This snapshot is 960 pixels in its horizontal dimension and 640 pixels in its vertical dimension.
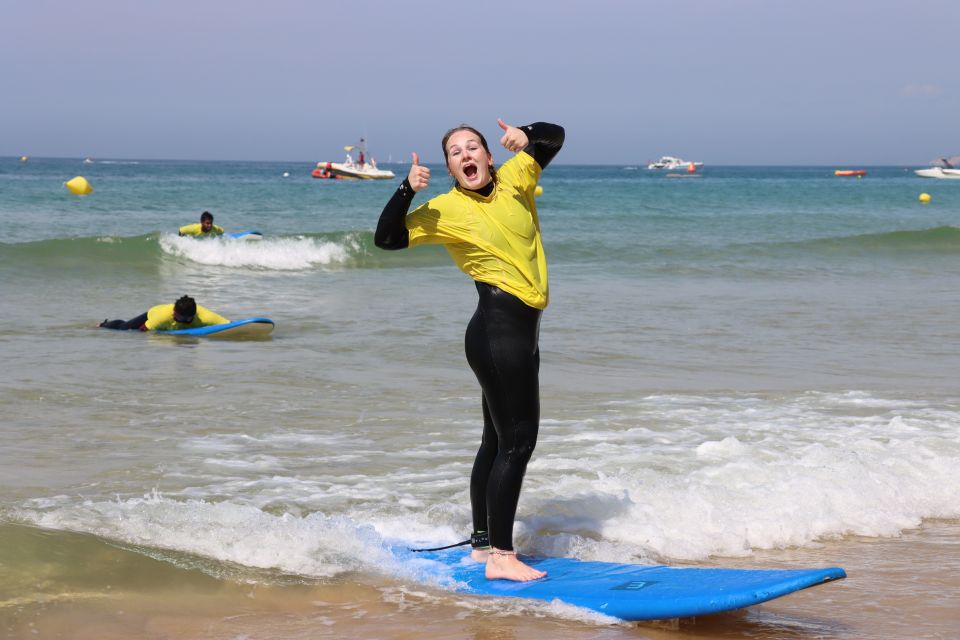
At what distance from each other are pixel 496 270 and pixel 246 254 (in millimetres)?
19838

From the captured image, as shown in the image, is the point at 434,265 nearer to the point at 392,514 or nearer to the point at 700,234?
the point at 700,234

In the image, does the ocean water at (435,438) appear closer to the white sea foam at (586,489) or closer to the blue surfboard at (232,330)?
the white sea foam at (586,489)

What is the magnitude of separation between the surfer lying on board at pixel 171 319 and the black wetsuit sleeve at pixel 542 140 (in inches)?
336

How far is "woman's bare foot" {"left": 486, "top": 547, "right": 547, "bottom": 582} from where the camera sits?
447 cm

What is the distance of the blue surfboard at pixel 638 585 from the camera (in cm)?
390

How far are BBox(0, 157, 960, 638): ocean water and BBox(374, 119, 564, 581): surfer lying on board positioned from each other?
0.64 meters

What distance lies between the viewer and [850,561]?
203 inches

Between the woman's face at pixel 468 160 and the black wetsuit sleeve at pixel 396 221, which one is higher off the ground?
the woman's face at pixel 468 160

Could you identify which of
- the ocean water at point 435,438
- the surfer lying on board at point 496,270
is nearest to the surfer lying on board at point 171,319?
the ocean water at point 435,438

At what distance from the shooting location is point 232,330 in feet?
40.9

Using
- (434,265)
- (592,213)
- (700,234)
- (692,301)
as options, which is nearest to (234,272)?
(434,265)

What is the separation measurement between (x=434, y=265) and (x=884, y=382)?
14.1 m

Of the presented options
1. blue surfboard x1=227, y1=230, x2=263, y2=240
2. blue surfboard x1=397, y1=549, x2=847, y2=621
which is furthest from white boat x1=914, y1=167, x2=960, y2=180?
blue surfboard x1=397, y1=549, x2=847, y2=621

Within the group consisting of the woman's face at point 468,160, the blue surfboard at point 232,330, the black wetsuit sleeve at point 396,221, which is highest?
the woman's face at point 468,160
